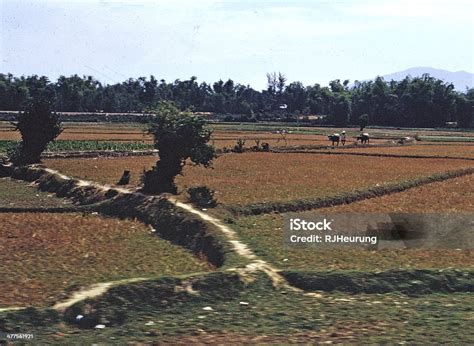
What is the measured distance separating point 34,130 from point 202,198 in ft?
65.2

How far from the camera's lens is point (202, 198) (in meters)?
22.2

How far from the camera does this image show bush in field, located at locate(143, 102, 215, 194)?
2522cm

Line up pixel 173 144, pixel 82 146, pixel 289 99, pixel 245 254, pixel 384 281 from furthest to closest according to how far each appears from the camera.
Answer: pixel 289 99
pixel 82 146
pixel 173 144
pixel 245 254
pixel 384 281

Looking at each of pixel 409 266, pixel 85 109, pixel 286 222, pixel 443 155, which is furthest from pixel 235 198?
pixel 85 109

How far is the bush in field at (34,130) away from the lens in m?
38.7

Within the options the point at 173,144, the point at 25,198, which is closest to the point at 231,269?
the point at 173,144

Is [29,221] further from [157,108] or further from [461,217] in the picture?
[461,217]

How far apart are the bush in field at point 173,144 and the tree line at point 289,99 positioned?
62.1 m

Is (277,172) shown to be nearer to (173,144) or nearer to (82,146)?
(173,144)

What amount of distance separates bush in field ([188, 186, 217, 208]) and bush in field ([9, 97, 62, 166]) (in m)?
18.6

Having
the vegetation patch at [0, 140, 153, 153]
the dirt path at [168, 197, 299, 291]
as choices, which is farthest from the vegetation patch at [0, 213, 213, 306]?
the vegetation patch at [0, 140, 153, 153]

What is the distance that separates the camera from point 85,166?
121ft

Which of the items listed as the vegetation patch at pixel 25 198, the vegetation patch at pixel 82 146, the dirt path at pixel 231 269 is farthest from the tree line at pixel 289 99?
the dirt path at pixel 231 269

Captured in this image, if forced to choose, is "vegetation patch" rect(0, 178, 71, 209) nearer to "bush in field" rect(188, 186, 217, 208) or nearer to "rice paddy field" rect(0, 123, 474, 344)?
"rice paddy field" rect(0, 123, 474, 344)
